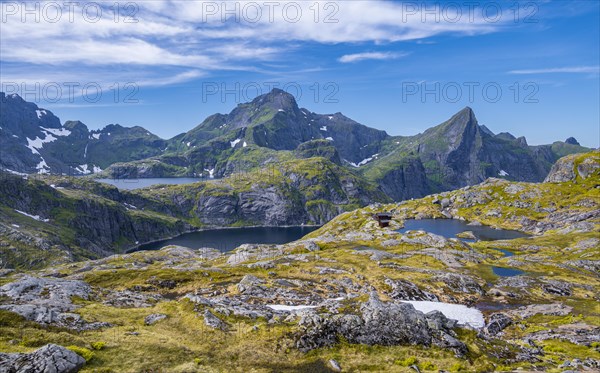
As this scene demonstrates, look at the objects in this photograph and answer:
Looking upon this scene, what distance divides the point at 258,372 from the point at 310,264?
66.3 meters

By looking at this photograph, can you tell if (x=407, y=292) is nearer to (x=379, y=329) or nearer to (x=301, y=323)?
(x=379, y=329)

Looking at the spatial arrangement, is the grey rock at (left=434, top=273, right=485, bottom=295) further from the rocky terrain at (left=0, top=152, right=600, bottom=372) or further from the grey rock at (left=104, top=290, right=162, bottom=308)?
the grey rock at (left=104, top=290, right=162, bottom=308)

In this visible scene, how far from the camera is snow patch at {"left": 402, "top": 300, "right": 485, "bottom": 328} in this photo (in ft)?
187

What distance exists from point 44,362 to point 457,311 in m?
59.6

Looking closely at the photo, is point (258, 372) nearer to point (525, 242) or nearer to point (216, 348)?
point (216, 348)

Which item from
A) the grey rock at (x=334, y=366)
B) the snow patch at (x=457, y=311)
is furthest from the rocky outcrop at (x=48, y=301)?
the snow patch at (x=457, y=311)

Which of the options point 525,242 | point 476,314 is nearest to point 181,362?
point 476,314

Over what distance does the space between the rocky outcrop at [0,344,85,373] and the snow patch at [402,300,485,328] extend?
156ft

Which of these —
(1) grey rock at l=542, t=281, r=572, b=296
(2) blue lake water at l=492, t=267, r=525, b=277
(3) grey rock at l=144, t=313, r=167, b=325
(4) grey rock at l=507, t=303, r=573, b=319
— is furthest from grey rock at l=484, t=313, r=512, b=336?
(3) grey rock at l=144, t=313, r=167, b=325

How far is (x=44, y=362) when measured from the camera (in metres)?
26.2

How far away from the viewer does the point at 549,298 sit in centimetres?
7312

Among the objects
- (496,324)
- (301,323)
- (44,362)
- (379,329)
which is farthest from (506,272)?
(44,362)

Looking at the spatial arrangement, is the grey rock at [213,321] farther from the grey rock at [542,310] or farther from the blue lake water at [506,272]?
the blue lake water at [506,272]

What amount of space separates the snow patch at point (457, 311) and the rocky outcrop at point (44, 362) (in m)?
47.6
